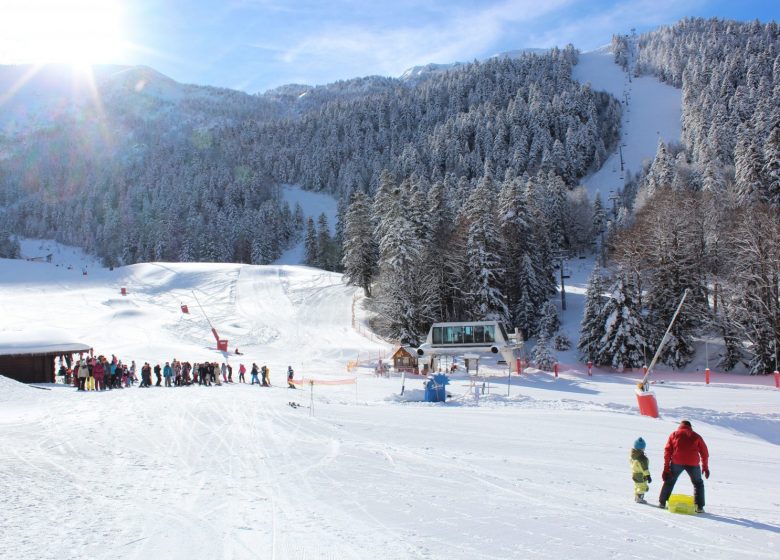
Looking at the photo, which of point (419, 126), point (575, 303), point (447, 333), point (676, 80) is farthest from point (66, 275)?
point (676, 80)

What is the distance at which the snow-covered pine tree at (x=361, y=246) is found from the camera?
50.9 meters

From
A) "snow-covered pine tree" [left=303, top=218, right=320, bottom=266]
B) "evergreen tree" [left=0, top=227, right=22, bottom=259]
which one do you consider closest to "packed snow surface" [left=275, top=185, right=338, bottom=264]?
"snow-covered pine tree" [left=303, top=218, right=320, bottom=266]

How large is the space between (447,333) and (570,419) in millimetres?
18604

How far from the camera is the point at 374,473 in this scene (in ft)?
32.5

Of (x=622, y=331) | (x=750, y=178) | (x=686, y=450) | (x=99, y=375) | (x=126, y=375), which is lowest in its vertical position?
(x=126, y=375)

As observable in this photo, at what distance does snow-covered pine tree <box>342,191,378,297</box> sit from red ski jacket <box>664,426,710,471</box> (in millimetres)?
43413

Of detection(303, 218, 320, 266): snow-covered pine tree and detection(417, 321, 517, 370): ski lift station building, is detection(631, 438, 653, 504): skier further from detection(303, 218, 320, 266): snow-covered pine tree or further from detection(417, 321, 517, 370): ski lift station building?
detection(303, 218, 320, 266): snow-covered pine tree

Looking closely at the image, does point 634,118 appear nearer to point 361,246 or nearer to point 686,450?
point 361,246

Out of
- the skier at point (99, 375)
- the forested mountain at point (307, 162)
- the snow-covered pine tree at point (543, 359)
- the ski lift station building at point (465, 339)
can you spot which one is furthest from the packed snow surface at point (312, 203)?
the skier at point (99, 375)

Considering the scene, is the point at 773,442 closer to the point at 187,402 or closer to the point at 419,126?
the point at 187,402

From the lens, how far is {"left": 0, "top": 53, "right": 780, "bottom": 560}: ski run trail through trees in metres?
6.50

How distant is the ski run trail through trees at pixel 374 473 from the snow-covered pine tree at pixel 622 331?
328 inches

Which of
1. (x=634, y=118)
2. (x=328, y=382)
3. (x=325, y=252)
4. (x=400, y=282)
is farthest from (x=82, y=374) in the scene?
(x=634, y=118)

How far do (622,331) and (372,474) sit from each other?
99.3 feet
